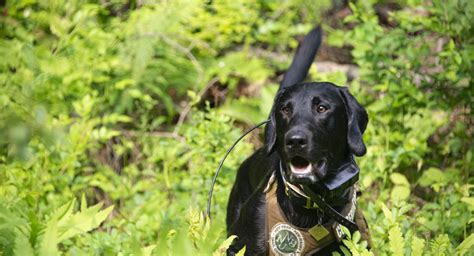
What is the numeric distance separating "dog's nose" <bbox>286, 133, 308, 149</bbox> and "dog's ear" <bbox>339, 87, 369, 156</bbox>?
379 mm

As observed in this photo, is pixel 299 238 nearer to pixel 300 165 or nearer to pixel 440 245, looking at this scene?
pixel 300 165

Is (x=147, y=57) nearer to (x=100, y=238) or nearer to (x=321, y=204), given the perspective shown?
(x=100, y=238)

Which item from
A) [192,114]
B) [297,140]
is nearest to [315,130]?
[297,140]

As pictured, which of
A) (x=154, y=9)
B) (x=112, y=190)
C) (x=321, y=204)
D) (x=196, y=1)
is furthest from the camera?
(x=154, y=9)

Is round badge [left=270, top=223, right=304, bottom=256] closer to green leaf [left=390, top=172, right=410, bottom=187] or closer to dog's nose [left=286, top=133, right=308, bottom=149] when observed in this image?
dog's nose [left=286, top=133, right=308, bottom=149]

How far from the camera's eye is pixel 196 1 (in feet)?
22.3

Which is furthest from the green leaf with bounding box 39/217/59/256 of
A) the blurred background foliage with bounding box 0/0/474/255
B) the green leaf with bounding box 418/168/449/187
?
the green leaf with bounding box 418/168/449/187

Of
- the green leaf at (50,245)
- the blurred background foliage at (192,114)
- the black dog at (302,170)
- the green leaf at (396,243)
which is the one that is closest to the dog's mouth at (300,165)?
the black dog at (302,170)

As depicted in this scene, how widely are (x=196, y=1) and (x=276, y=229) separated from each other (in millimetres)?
3946

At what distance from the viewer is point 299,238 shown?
3.29 metres

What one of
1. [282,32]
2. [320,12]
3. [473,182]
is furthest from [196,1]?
[473,182]

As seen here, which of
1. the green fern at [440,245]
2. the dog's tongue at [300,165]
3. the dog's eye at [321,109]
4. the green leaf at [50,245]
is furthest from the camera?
the dog's eye at [321,109]

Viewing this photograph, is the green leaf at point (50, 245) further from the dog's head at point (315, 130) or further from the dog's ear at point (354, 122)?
the dog's ear at point (354, 122)

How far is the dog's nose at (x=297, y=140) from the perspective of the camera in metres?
3.19
